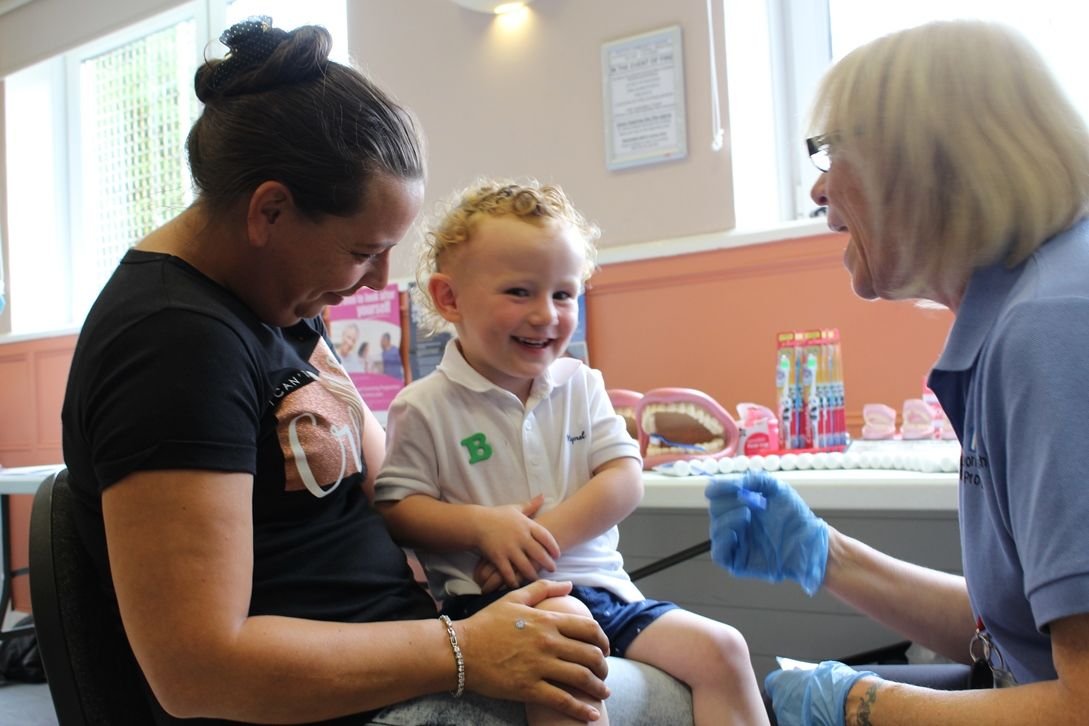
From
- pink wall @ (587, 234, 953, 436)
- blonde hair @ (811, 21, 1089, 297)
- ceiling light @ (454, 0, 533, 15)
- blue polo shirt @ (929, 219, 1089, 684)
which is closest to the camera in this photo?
blue polo shirt @ (929, 219, 1089, 684)

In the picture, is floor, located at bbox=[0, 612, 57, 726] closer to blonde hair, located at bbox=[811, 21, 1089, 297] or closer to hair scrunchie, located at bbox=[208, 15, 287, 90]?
hair scrunchie, located at bbox=[208, 15, 287, 90]

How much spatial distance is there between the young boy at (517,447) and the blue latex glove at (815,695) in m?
0.04

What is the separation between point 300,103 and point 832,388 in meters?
1.35

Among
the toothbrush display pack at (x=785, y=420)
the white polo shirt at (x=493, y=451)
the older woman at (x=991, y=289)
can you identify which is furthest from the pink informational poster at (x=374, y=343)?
the older woman at (x=991, y=289)

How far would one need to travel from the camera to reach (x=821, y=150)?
969 millimetres

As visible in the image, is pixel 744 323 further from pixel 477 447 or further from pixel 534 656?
pixel 534 656

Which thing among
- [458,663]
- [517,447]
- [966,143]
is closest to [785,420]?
[517,447]

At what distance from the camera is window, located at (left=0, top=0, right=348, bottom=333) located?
4.36 m

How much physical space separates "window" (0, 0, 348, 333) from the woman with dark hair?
12.4 feet

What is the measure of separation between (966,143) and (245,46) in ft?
2.42

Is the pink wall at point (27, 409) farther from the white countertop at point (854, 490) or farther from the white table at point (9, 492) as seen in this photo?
the white countertop at point (854, 490)

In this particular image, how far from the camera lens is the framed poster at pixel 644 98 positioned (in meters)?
2.40

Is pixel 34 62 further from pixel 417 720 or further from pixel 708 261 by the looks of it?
pixel 417 720

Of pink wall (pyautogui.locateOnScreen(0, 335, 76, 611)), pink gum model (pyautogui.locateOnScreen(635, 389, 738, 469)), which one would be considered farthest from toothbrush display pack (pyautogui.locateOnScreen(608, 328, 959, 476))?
pink wall (pyautogui.locateOnScreen(0, 335, 76, 611))
